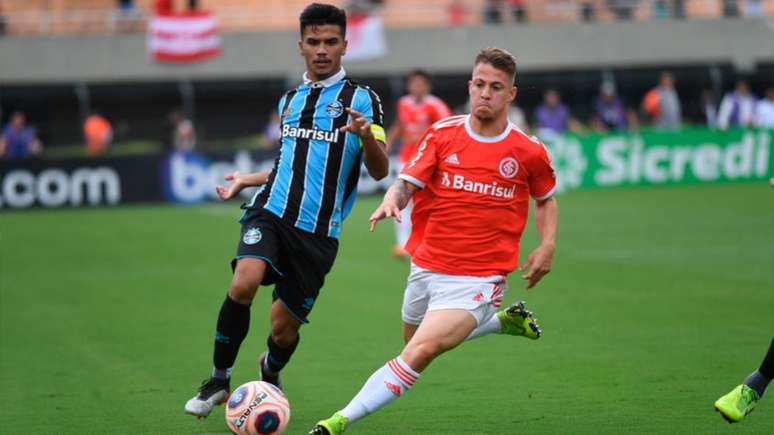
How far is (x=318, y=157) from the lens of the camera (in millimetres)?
7758

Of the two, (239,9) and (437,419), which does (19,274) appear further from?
(239,9)

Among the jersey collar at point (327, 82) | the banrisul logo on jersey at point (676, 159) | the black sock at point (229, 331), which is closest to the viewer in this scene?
the black sock at point (229, 331)

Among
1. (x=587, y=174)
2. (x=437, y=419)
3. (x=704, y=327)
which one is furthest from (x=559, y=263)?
(x=587, y=174)

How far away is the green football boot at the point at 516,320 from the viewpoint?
8.27 m

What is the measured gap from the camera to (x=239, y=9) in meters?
43.0

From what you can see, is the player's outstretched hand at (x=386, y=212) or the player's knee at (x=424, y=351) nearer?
the player's outstretched hand at (x=386, y=212)

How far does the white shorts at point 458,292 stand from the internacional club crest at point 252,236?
95 centimetres

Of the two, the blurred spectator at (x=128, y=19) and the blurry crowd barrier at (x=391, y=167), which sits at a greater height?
the blurred spectator at (x=128, y=19)

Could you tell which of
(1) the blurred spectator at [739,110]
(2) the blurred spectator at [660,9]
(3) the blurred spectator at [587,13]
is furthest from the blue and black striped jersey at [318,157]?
(2) the blurred spectator at [660,9]

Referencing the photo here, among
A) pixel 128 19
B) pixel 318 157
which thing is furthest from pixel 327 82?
pixel 128 19

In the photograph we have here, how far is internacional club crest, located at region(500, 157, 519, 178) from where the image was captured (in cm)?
729

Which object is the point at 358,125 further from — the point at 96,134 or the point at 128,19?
the point at 128,19

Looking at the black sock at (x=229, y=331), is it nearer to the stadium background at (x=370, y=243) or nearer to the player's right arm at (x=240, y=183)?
the stadium background at (x=370, y=243)

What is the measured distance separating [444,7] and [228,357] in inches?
1396
